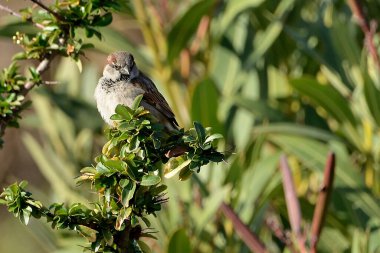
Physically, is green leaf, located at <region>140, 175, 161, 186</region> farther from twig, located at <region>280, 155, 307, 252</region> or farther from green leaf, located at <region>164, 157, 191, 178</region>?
twig, located at <region>280, 155, 307, 252</region>

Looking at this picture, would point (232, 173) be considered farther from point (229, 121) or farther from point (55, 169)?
point (55, 169)

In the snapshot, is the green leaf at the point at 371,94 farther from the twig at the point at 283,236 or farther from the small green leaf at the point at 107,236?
the small green leaf at the point at 107,236

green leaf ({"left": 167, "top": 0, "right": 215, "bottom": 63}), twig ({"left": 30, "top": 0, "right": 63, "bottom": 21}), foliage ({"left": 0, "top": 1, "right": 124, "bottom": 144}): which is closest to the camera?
twig ({"left": 30, "top": 0, "right": 63, "bottom": 21})

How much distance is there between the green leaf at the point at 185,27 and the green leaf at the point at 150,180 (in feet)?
7.69

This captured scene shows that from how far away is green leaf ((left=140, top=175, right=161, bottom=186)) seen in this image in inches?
91.0

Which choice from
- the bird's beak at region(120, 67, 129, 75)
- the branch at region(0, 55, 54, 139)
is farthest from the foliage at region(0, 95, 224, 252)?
the bird's beak at region(120, 67, 129, 75)

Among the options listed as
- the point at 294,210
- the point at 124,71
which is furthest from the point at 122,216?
the point at 124,71

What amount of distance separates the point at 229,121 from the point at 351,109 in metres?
0.70


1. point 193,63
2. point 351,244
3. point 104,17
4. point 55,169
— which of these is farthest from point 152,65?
point 104,17

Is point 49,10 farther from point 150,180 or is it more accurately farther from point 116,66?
point 116,66

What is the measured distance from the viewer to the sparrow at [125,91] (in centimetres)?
345

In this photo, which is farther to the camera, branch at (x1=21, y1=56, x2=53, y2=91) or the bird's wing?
the bird's wing

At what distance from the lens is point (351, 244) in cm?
437

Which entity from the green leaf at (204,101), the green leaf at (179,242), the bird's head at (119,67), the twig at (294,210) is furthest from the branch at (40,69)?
the green leaf at (204,101)
